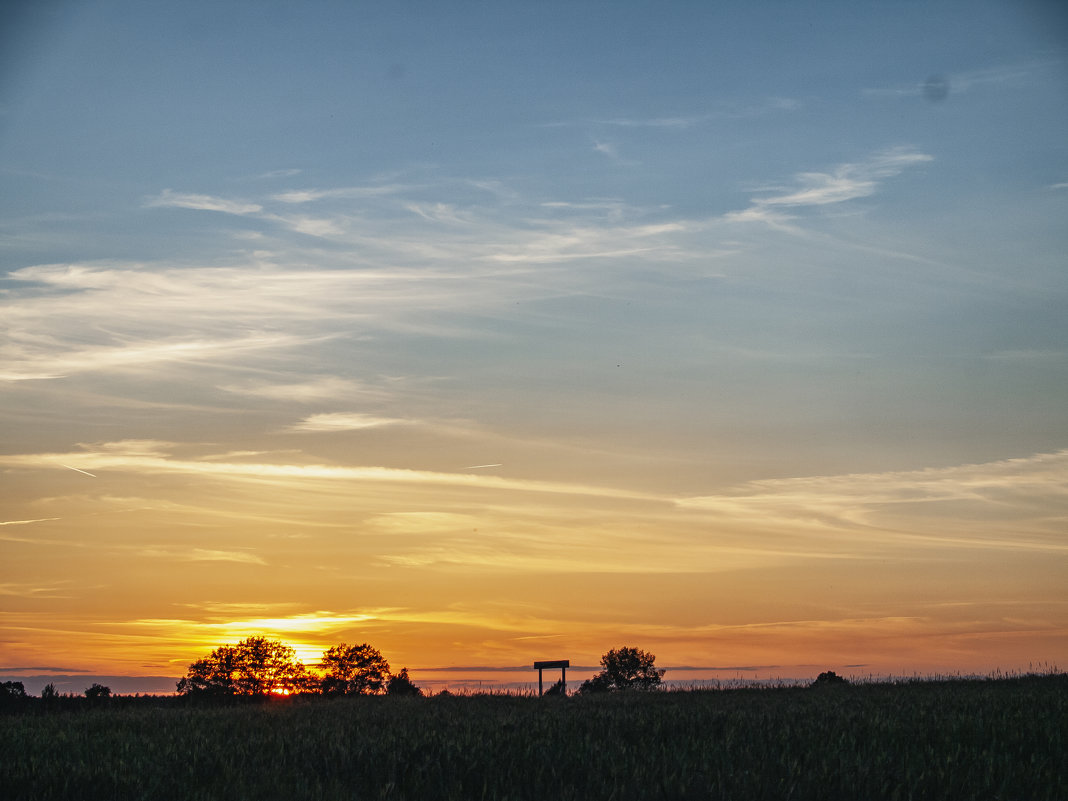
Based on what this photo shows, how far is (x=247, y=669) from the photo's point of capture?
73812mm

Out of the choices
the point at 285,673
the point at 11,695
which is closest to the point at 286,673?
the point at 285,673

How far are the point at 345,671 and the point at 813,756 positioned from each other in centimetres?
7221

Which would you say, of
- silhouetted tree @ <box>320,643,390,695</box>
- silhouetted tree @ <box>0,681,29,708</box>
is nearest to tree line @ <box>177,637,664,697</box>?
silhouetted tree @ <box>320,643,390,695</box>

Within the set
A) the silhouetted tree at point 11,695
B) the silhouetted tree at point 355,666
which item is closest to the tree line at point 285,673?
the silhouetted tree at point 355,666

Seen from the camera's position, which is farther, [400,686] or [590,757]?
[400,686]

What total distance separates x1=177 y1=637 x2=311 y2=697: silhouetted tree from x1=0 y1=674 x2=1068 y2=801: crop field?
5754 centimetres

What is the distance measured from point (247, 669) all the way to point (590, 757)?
223ft

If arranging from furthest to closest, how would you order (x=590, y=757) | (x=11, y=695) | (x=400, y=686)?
(x=400, y=686), (x=11, y=695), (x=590, y=757)

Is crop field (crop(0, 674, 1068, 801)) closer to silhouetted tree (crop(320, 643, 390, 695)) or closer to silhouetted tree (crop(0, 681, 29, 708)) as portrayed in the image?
silhouetted tree (crop(0, 681, 29, 708))

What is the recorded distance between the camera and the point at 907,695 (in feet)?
77.6

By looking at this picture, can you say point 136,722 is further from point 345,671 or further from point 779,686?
point 345,671

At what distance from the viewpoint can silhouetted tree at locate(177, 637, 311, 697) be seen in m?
72.9

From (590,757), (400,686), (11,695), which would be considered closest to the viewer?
(590,757)

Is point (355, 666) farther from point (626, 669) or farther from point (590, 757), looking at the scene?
point (590, 757)
